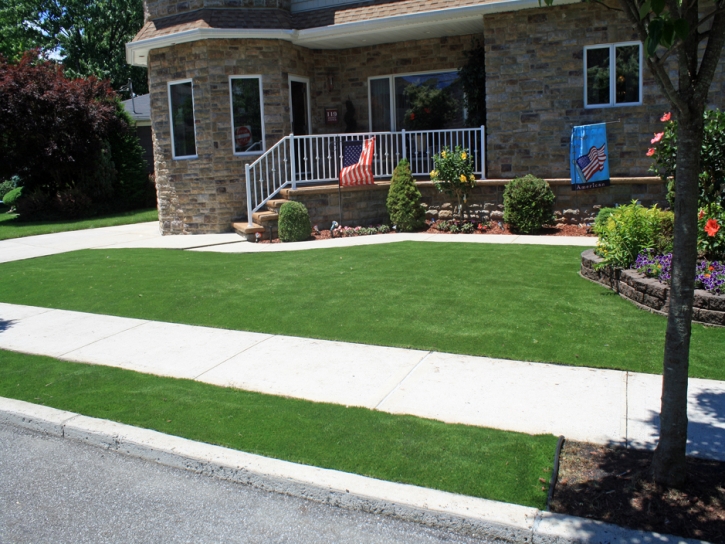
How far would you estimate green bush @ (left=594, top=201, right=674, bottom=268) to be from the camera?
7.72 m

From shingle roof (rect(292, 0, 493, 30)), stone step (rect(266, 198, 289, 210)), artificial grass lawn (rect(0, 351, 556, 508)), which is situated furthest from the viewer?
stone step (rect(266, 198, 289, 210))

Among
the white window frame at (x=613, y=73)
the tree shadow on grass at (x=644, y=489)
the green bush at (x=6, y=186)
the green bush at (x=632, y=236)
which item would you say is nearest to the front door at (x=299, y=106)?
the white window frame at (x=613, y=73)

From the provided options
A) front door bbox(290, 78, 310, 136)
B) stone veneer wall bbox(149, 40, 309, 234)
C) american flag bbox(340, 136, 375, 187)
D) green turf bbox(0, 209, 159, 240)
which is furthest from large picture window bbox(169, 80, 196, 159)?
green turf bbox(0, 209, 159, 240)

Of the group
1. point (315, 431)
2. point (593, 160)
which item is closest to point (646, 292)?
point (315, 431)

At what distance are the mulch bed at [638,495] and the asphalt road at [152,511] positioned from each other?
0.75m

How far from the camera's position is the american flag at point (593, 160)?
1252 centimetres

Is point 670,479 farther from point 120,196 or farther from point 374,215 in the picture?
point 120,196

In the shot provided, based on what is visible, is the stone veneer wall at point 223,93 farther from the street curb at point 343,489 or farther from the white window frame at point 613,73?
the street curb at point 343,489

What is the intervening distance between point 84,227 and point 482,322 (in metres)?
14.3

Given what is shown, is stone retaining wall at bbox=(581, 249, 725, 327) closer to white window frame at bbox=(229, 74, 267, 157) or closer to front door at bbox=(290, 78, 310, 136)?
white window frame at bbox=(229, 74, 267, 157)

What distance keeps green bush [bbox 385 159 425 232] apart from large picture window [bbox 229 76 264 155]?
11.6ft

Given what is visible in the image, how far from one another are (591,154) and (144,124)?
1815 centimetres

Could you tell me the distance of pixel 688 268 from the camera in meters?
3.54

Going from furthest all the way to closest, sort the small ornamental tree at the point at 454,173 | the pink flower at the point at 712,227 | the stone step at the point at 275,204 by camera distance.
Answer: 1. the stone step at the point at 275,204
2. the small ornamental tree at the point at 454,173
3. the pink flower at the point at 712,227
